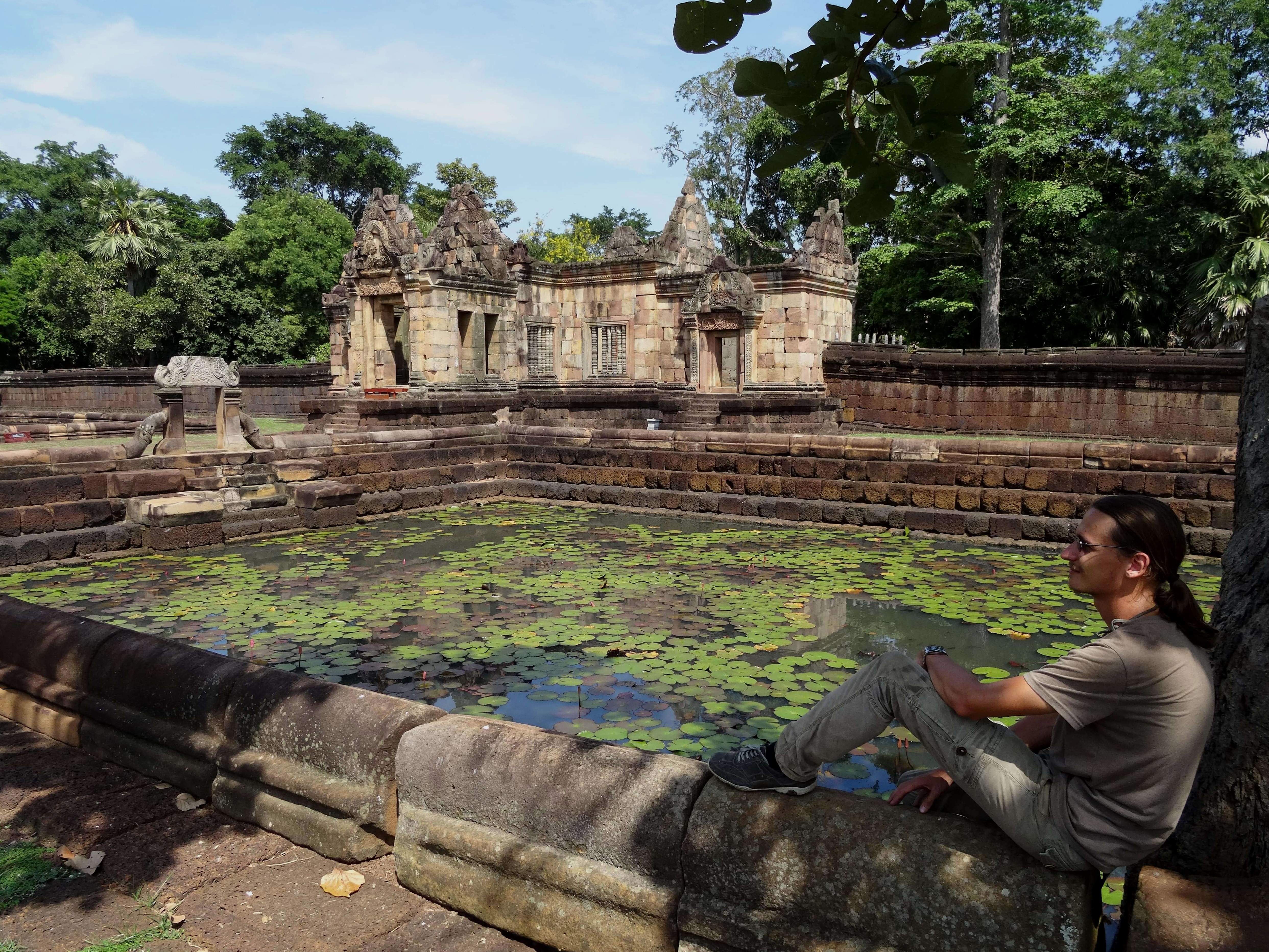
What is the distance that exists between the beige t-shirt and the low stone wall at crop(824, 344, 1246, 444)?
1305cm

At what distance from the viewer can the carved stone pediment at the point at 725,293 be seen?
18.0 meters

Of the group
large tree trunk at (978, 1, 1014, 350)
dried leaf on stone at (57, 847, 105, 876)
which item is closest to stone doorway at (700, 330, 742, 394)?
large tree trunk at (978, 1, 1014, 350)

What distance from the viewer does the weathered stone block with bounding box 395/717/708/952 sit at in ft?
7.99

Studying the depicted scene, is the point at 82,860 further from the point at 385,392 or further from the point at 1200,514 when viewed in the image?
the point at 385,392

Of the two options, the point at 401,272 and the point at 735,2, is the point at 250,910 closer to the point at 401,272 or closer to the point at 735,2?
the point at 735,2

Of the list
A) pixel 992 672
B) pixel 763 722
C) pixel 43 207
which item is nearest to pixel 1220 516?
pixel 992 672

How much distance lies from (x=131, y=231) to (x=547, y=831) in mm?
41785

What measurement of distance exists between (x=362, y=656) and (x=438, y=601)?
1380 millimetres

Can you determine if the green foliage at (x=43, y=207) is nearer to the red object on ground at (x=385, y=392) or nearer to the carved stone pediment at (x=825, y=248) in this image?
the red object on ground at (x=385, y=392)

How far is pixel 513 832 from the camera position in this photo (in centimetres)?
267

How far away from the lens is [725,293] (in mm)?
18109

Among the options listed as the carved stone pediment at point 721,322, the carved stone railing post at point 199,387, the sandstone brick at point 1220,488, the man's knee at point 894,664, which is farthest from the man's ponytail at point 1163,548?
the carved stone pediment at point 721,322

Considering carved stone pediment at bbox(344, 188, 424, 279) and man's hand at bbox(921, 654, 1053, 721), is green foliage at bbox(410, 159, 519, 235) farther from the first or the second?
man's hand at bbox(921, 654, 1053, 721)

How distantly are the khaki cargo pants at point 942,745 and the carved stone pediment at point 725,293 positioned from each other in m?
16.1
